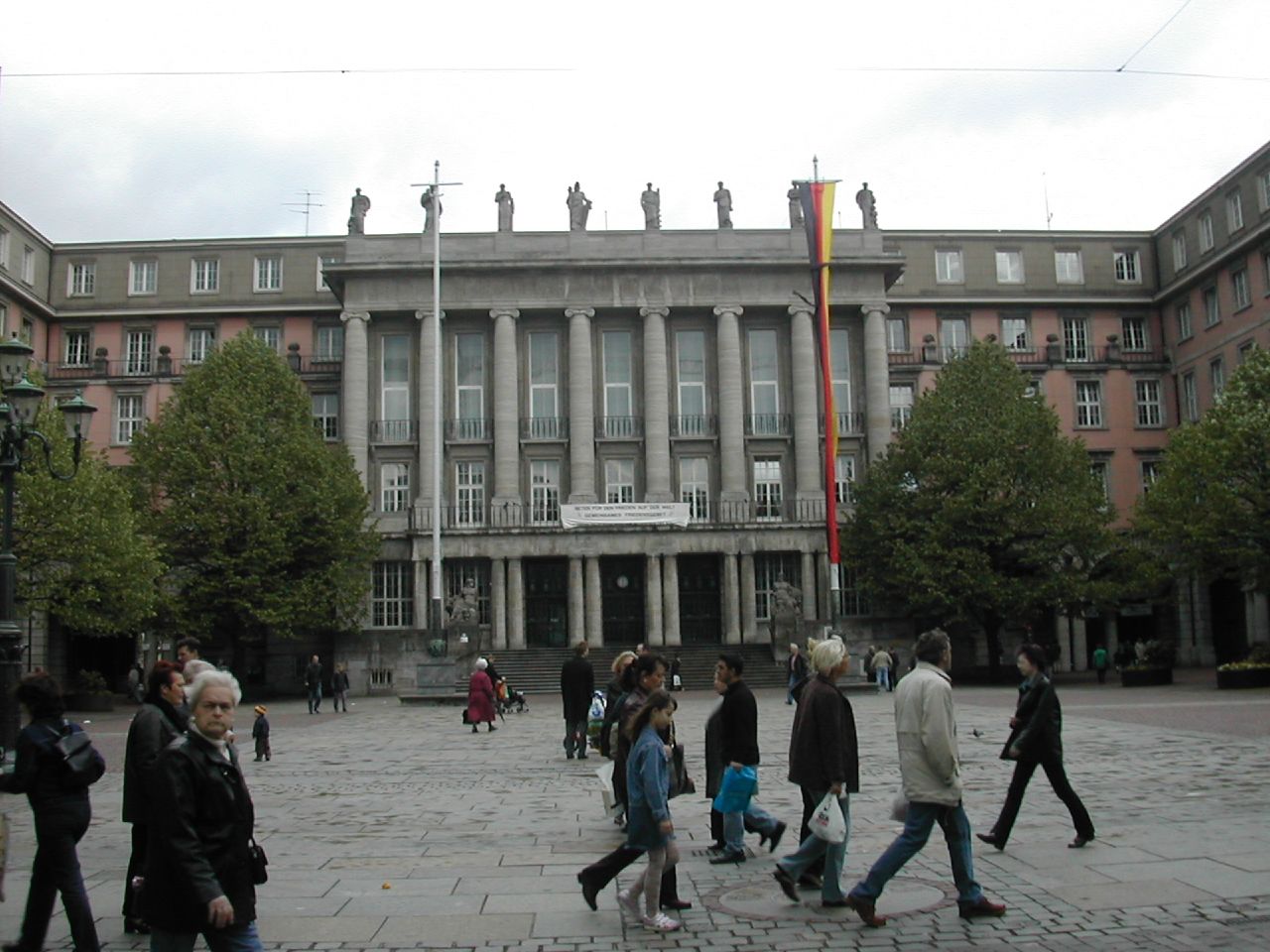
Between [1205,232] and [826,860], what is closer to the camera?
[826,860]

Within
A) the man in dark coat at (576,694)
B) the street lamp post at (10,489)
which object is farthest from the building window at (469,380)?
the street lamp post at (10,489)

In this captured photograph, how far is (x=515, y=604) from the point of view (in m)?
51.1

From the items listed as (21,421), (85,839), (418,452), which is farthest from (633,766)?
(418,452)

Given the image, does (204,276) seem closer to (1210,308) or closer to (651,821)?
(1210,308)

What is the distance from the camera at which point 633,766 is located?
28.0ft

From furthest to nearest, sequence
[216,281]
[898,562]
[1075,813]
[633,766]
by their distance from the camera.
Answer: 1. [216,281]
2. [898,562]
3. [1075,813]
4. [633,766]

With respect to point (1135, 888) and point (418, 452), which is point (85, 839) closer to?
point (1135, 888)

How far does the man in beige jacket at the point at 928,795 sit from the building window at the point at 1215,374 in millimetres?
53078

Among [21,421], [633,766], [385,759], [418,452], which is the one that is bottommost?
[385,759]

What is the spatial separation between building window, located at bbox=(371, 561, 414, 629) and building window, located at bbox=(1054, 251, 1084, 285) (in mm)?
35352

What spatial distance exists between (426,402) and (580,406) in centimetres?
657

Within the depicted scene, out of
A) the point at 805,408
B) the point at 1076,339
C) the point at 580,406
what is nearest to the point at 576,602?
the point at 580,406

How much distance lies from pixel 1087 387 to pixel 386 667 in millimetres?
36255

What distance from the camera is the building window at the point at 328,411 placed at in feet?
196
